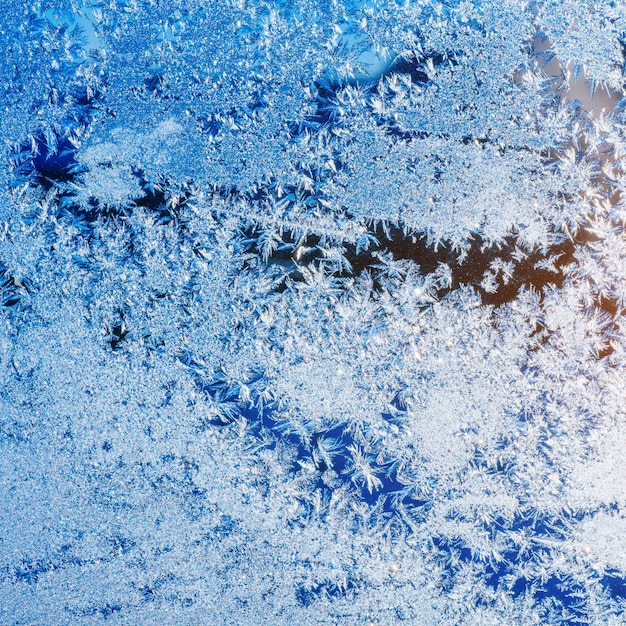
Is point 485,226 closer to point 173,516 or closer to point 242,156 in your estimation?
point 242,156

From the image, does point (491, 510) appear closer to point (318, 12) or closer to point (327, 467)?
point (327, 467)

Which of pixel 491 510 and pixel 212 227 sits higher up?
pixel 212 227

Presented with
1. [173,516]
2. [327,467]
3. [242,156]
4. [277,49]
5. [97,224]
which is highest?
[277,49]

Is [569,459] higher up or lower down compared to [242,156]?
lower down

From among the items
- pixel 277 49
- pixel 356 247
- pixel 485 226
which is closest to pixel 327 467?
pixel 356 247

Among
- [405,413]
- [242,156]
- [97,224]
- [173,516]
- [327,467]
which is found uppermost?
[242,156]

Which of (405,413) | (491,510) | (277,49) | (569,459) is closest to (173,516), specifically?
(405,413)
